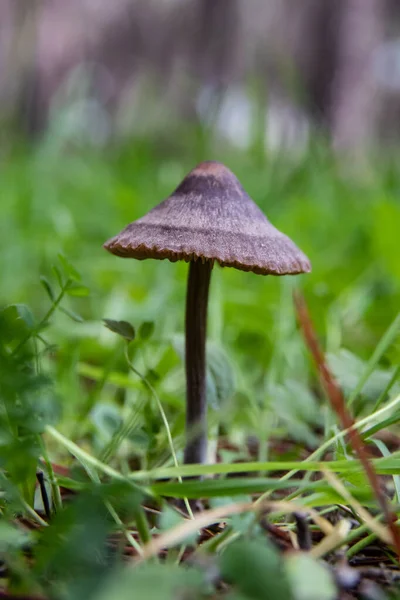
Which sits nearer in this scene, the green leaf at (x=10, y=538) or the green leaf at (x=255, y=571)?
the green leaf at (x=255, y=571)

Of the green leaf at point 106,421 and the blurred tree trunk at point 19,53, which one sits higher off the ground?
the blurred tree trunk at point 19,53

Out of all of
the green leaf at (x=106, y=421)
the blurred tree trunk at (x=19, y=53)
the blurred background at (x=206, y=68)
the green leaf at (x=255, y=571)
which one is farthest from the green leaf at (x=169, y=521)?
the blurred tree trunk at (x=19, y=53)

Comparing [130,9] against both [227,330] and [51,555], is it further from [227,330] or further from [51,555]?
[51,555]

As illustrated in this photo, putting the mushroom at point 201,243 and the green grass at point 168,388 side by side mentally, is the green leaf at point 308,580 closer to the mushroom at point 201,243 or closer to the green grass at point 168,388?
the green grass at point 168,388

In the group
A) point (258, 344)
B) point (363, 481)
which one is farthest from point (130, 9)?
point (363, 481)

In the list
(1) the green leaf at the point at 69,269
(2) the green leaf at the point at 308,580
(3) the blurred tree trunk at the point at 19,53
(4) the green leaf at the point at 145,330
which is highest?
(3) the blurred tree trunk at the point at 19,53

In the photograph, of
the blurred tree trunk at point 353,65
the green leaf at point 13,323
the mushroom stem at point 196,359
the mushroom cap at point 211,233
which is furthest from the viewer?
the blurred tree trunk at point 353,65
